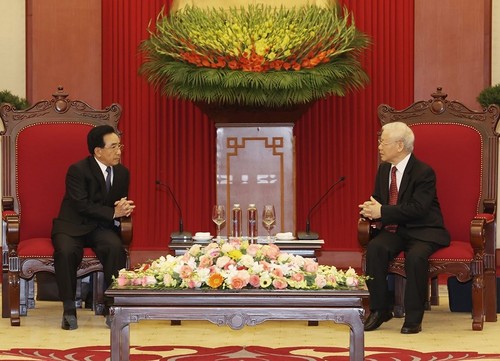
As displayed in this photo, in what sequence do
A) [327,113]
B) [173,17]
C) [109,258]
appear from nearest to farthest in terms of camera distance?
[109,258] < [173,17] < [327,113]

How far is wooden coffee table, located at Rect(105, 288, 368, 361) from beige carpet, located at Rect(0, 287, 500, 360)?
26.3 inches

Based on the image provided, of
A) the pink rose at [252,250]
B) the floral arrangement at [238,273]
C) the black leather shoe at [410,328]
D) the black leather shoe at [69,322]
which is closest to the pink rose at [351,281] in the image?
the floral arrangement at [238,273]

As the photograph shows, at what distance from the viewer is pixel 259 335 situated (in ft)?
19.4

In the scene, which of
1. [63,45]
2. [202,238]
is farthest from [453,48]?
[63,45]

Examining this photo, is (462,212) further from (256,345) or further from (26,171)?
(26,171)

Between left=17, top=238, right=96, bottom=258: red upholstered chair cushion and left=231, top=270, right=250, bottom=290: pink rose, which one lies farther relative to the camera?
left=17, top=238, right=96, bottom=258: red upholstered chair cushion

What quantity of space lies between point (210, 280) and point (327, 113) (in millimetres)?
3797

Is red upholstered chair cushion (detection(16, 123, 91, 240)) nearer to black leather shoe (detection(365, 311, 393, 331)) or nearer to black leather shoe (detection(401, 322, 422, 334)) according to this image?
black leather shoe (detection(365, 311, 393, 331))

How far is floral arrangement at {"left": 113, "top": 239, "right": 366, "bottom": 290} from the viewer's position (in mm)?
4723

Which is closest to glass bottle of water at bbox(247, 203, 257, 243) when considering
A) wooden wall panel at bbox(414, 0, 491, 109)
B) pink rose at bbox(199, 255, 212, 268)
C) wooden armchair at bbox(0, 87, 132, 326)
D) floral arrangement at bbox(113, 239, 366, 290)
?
wooden armchair at bbox(0, 87, 132, 326)

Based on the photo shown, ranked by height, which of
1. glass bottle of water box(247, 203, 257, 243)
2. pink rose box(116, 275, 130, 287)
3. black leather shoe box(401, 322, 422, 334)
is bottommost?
black leather shoe box(401, 322, 422, 334)

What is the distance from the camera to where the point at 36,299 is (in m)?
7.22

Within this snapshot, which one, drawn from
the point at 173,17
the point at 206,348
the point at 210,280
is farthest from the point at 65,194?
the point at 210,280

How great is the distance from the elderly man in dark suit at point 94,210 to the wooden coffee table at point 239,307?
1616 millimetres
